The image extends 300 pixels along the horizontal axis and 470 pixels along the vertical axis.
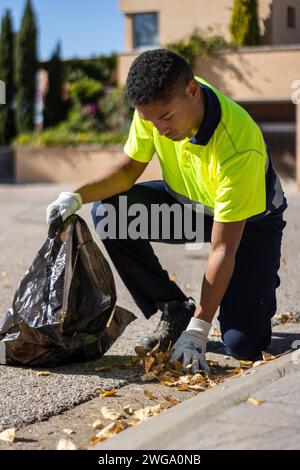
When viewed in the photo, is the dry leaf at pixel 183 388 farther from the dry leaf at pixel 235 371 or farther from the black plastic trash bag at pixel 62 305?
the black plastic trash bag at pixel 62 305

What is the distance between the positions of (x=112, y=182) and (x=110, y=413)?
1266mm

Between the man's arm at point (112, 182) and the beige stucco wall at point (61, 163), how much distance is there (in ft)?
46.8

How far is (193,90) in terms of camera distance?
136 inches

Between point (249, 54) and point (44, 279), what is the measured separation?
31.2ft

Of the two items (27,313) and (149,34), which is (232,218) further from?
(149,34)

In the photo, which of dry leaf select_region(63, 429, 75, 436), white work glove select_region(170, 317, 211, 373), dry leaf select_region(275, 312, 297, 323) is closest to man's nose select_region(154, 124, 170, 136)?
white work glove select_region(170, 317, 211, 373)

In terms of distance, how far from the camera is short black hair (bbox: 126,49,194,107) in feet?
10.7

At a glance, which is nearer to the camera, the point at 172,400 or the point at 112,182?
the point at 172,400

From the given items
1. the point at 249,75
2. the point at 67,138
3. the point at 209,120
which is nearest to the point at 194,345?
the point at 209,120

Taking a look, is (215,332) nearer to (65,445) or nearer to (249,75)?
(65,445)

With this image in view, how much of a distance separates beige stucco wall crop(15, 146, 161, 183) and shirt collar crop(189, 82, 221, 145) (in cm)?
1476

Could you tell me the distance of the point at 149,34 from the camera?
15.6 metres

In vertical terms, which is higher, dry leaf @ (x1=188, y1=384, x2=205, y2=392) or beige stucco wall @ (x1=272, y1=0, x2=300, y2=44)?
beige stucco wall @ (x1=272, y1=0, x2=300, y2=44)

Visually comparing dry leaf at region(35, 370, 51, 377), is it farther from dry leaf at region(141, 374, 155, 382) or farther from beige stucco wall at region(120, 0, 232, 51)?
beige stucco wall at region(120, 0, 232, 51)
